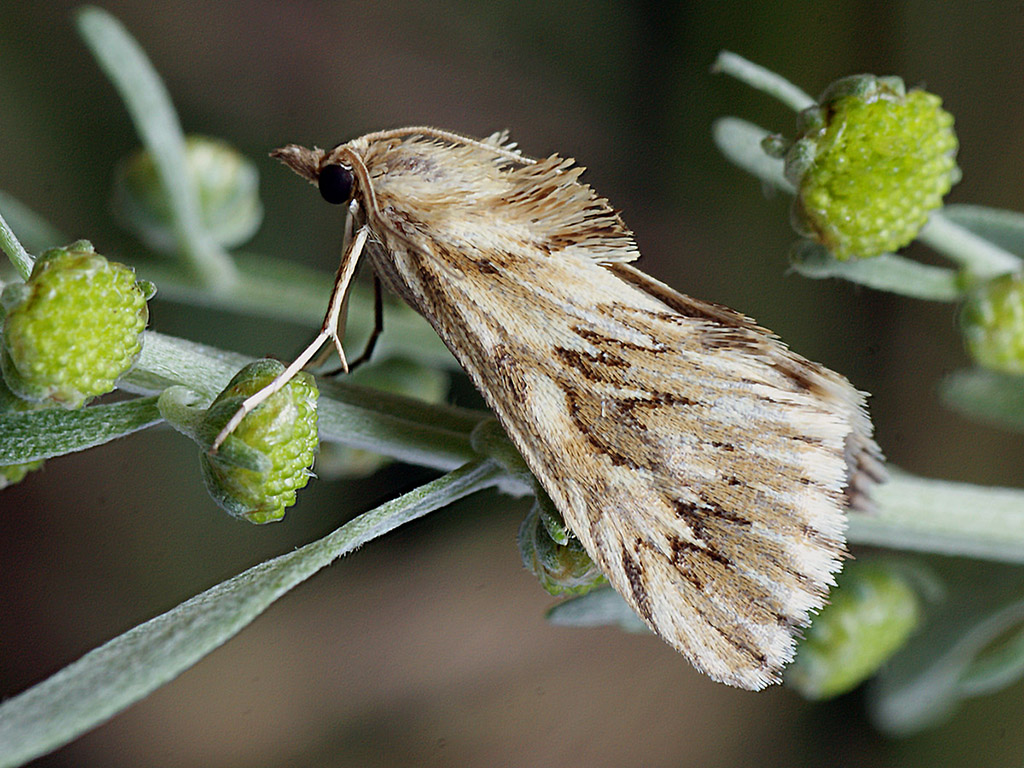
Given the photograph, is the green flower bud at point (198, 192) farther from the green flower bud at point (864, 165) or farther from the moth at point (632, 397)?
the green flower bud at point (864, 165)

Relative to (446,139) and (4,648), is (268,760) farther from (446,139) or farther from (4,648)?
(446,139)

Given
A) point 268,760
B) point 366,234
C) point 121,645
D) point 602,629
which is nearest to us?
point 121,645

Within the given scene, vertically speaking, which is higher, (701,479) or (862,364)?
(701,479)

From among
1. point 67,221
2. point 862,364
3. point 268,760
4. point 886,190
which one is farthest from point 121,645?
point 862,364

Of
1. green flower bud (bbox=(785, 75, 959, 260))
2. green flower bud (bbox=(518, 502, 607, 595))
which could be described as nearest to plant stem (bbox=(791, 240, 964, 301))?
green flower bud (bbox=(785, 75, 959, 260))

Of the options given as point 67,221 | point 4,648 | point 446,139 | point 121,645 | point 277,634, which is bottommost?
point 4,648

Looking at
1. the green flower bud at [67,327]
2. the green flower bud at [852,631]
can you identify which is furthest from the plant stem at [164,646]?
the green flower bud at [852,631]

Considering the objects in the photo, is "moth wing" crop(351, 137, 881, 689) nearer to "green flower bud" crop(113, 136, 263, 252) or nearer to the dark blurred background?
"green flower bud" crop(113, 136, 263, 252)
